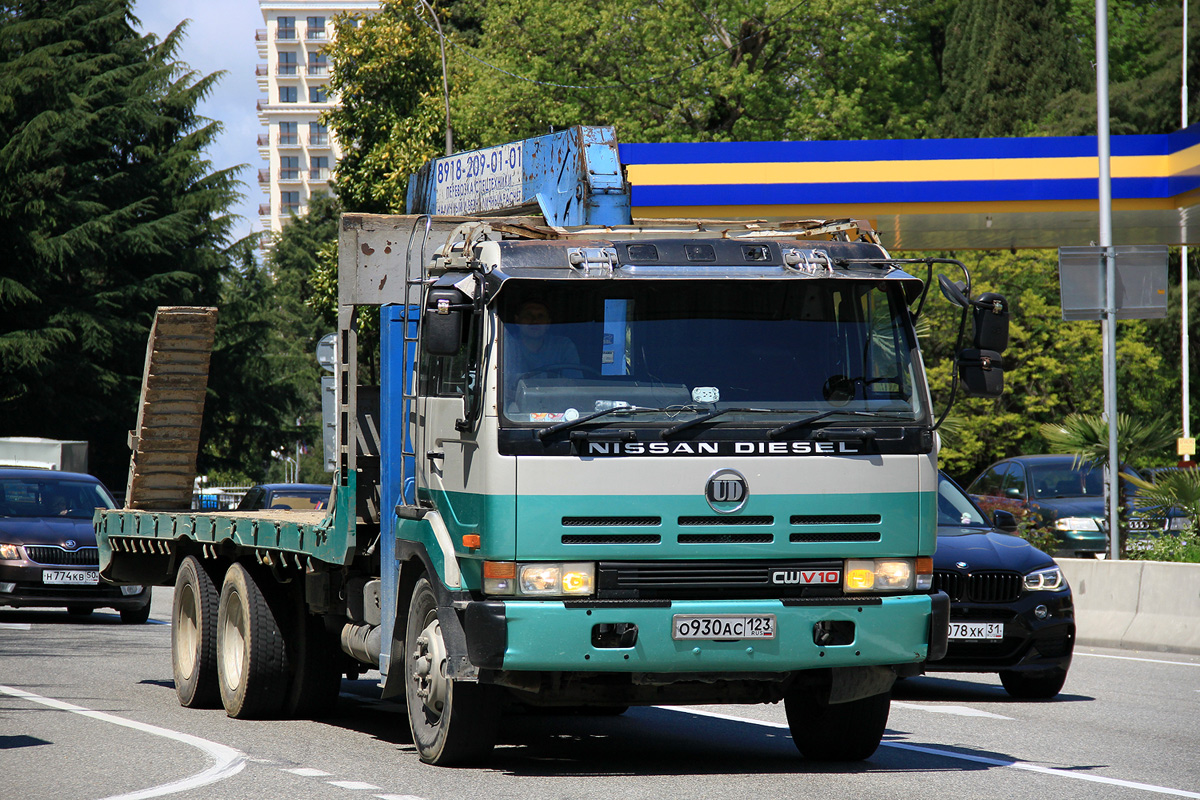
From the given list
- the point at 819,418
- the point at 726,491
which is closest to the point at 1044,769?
the point at 819,418

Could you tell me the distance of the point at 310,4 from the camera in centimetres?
15338

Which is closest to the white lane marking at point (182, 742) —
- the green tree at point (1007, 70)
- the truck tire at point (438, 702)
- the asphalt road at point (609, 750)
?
the asphalt road at point (609, 750)

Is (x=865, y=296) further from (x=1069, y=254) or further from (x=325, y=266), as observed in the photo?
(x=325, y=266)

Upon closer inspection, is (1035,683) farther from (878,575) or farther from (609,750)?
(878,575)

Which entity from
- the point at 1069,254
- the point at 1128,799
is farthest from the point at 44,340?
the point at 1128,799

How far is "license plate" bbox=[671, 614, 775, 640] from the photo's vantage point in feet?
24.5

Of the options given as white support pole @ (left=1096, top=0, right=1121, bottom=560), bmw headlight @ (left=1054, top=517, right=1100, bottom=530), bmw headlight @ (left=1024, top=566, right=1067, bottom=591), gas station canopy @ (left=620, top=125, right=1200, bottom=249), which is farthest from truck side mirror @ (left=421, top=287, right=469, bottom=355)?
gas station canopy @ (left=620, top=125, right=1200, bottom=249)

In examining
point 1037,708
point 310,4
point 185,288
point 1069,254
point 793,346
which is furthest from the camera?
point 310,4

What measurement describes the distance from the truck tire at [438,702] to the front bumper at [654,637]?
0.49 m

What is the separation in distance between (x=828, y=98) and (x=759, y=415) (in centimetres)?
3793

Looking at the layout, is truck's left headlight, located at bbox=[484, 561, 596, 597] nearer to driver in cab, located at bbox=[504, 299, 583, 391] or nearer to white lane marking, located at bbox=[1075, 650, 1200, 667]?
driver in cab, located at bbox=[504, 299, 583, 391]

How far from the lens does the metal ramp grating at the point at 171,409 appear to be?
40.8 ft

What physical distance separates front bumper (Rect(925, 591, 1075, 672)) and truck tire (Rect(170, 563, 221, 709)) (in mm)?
5052

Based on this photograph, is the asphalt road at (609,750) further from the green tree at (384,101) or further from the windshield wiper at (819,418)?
the green tree at (384,101)
